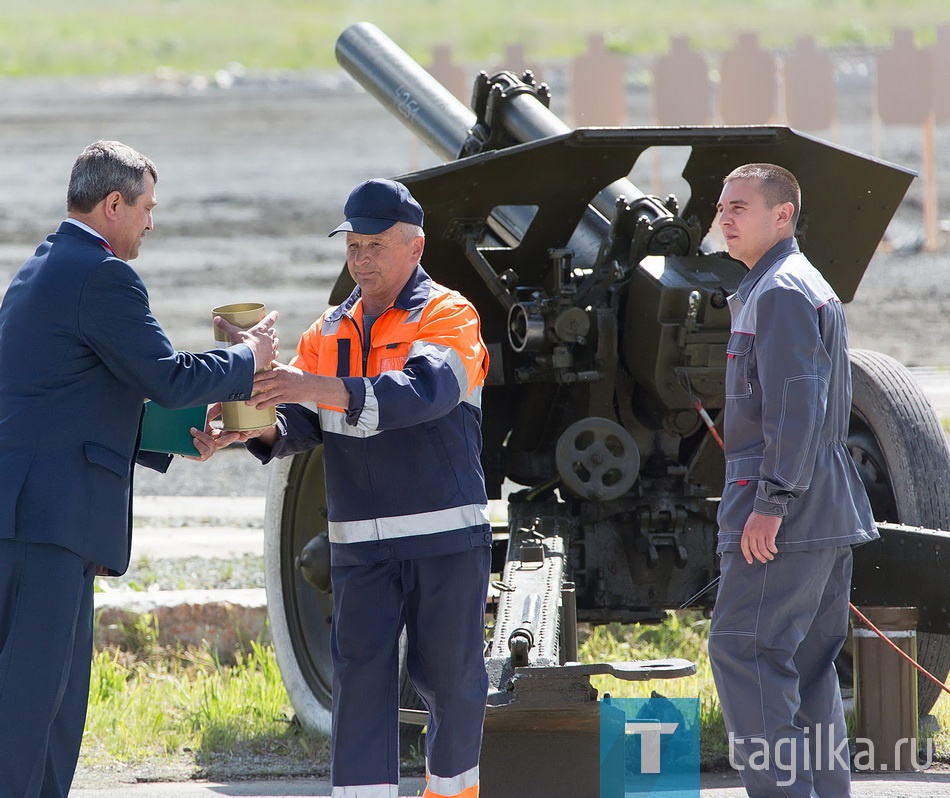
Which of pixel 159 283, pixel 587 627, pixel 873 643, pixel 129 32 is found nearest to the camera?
pixel 873 643

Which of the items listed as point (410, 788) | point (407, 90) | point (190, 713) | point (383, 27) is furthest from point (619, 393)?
point (383, 27)

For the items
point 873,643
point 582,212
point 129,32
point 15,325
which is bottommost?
point 873,643

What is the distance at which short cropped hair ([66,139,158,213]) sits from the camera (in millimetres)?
3512

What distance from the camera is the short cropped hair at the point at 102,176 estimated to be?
3.51 metres

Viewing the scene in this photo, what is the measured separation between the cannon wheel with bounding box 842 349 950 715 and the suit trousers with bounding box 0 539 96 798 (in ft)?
8.87

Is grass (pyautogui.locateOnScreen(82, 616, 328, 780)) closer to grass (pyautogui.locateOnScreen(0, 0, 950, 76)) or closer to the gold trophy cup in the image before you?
the gold trophy cup

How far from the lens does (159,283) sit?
16.5 meters

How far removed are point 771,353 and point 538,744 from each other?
1170mm

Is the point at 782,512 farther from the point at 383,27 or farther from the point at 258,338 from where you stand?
the point at 383,27

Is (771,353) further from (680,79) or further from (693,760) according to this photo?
(680,79)

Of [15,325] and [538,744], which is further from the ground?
[15,325]

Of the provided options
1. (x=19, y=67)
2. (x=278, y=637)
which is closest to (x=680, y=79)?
(x=278, y=637)

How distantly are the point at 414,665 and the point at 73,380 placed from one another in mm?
1068

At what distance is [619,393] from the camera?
5121mm
